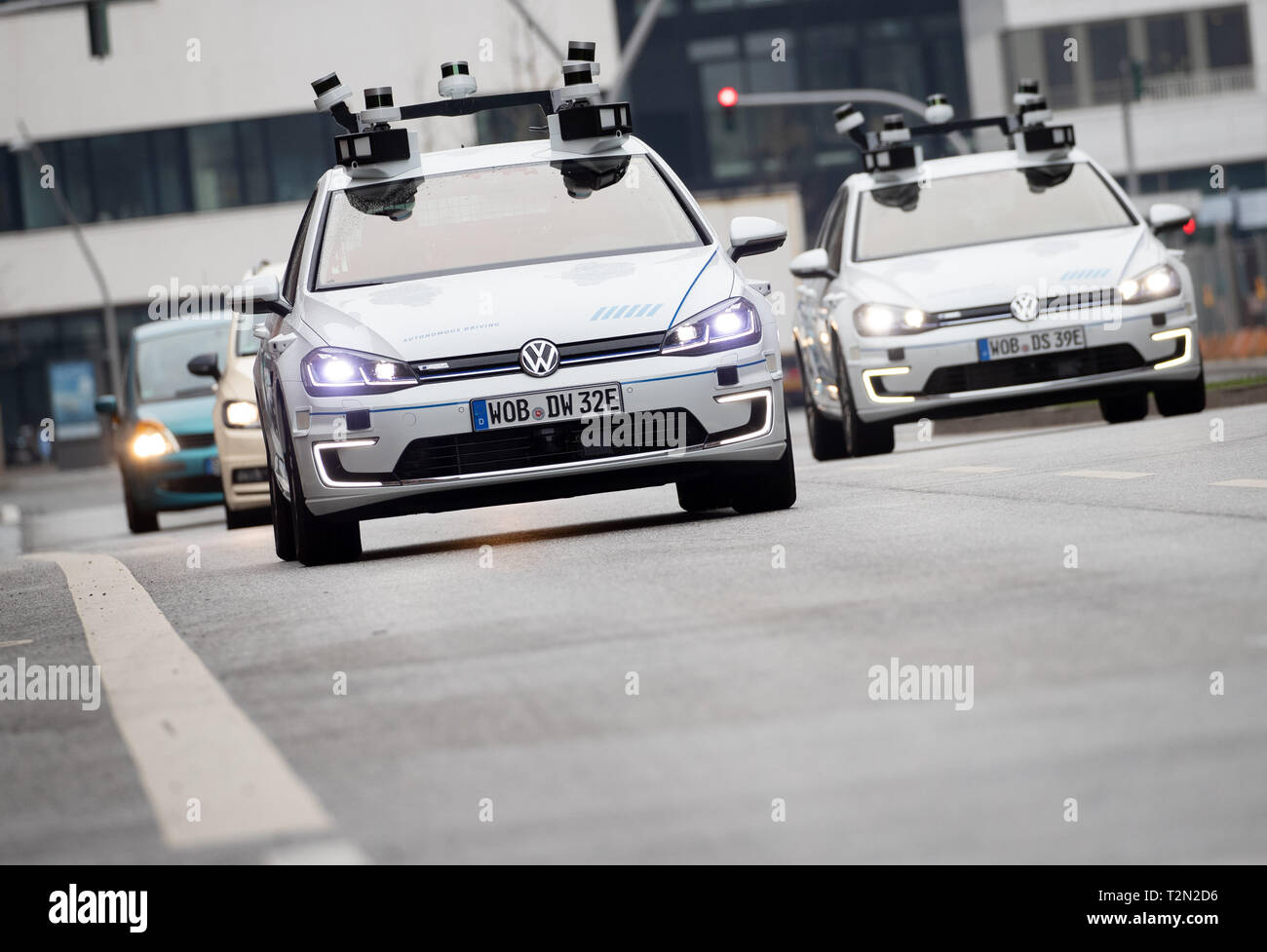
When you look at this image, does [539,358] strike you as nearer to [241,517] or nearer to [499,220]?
[499,220]

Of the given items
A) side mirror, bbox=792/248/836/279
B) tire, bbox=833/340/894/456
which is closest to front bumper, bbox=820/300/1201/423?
tire, bbox=833/340/894/456

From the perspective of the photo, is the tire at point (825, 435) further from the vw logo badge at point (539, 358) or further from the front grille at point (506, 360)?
the vw logo badge at point (539, 358)

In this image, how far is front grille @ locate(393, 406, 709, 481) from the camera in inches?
389

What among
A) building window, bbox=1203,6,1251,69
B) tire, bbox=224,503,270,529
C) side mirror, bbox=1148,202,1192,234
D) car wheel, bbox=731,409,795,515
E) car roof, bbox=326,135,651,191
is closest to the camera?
car wheel, bbox=731,409,795,515

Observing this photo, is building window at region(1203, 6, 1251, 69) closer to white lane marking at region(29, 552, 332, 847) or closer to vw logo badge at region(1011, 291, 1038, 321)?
vw logo badge at region(1011, 291, 1038, 321)

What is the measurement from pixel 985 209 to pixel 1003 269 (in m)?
1.05

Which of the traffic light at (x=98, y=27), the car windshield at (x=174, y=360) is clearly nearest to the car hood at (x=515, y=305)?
the car windshield at (x=174, y=360)

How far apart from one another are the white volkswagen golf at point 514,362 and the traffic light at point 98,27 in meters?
13.7

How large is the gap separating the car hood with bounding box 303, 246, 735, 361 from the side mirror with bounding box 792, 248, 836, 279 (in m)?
4.98

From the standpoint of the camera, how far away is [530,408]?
984 cm

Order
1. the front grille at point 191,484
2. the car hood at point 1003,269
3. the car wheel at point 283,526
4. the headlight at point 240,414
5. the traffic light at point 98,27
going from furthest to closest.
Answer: the traffic light at point 98,27 < the front grille at point 191,484 < the headlight at point 240,414 < the car hood at point 1003,269 < the car wheel at point 283,526

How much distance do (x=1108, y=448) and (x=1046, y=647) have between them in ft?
25.0

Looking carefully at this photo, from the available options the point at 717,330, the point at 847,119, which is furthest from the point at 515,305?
the point at 847,119

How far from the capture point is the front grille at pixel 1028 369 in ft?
47.4
